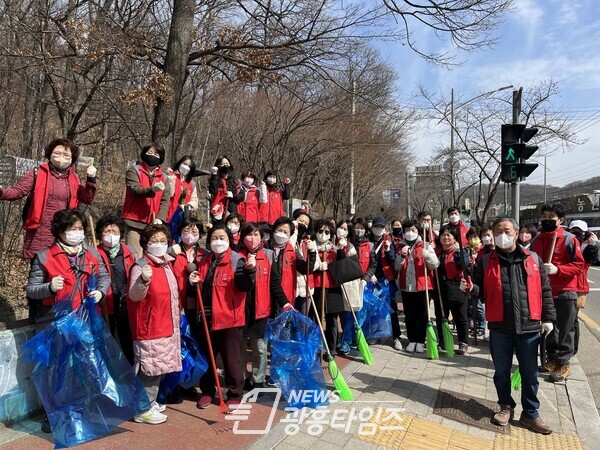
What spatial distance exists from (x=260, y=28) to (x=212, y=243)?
6.17m

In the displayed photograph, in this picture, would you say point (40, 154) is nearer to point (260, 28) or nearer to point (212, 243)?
point (260, 28)

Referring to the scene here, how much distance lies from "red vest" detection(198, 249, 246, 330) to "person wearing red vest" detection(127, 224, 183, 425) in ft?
1.16

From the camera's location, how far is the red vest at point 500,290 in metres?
3.85

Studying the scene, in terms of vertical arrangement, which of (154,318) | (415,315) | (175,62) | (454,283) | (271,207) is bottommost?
(415,315)

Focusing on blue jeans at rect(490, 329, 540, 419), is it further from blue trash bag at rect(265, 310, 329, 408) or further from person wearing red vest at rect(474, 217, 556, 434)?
blue trash bag at rect(265, 310, 329, 408)

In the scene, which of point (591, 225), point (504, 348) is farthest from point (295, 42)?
point (591, 225)

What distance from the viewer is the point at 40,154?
315 inches

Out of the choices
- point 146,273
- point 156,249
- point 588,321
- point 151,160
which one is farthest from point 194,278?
point 588,321

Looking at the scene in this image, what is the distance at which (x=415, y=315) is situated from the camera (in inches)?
244

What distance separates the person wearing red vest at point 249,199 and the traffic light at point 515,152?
4280mm

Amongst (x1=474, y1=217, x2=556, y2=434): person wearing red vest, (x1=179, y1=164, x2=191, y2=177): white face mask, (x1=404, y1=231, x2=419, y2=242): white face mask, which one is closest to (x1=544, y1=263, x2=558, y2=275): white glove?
(x1=474, y1=217, x2=556, y2=434): person wearing red vest

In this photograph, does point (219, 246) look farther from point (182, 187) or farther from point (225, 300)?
point (182, 187)

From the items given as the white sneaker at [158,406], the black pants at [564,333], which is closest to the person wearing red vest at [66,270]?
the white sneaker at [158,406]

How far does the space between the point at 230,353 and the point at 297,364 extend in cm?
65
